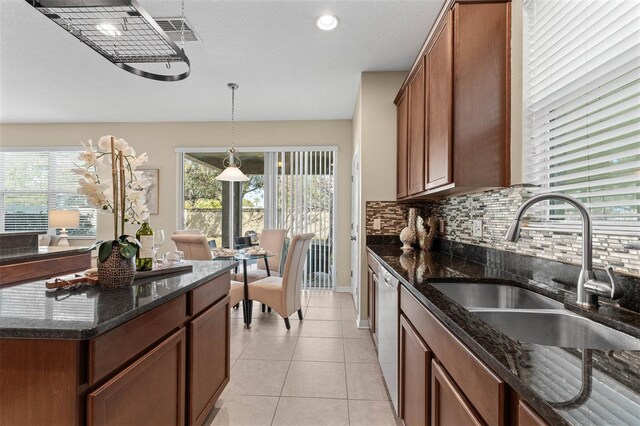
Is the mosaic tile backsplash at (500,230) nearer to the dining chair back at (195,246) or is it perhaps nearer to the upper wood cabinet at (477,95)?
the upper wood cabinet at (477,95)

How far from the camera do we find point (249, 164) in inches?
221

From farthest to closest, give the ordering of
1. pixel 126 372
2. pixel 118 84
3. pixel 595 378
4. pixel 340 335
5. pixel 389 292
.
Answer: pixel 118 84, pixel 340 335, pixel 389 292, pixel 126 372, pixel 595 378

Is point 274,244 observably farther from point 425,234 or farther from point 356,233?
point 425,234

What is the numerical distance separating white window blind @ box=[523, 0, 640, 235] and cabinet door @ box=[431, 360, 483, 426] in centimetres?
80

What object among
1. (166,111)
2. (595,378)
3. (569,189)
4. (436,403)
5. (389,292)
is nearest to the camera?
(595,378)

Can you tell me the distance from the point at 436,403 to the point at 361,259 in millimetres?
2313

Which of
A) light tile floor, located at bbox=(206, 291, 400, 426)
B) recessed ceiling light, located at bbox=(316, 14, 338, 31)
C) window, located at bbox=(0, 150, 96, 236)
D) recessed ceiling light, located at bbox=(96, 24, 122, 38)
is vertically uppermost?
recessed ceiling light, located at bbox=(316, 14, 338, 31)

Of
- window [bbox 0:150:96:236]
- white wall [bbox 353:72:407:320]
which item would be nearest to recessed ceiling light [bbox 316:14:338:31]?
white wall [bbox 353:72:407:320]

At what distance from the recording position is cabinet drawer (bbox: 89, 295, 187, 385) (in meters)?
0.91

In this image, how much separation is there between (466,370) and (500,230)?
50.1 inches

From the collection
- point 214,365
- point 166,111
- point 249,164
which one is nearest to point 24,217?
point 166,111

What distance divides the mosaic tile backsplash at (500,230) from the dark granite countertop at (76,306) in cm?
165

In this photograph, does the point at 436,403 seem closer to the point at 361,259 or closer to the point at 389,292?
the point at 389,292

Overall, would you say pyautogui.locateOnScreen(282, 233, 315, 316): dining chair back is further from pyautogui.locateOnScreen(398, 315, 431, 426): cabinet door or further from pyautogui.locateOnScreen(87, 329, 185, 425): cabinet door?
pyautogui.locateOnScreen(87, 329, 185, 425): cabinet door
